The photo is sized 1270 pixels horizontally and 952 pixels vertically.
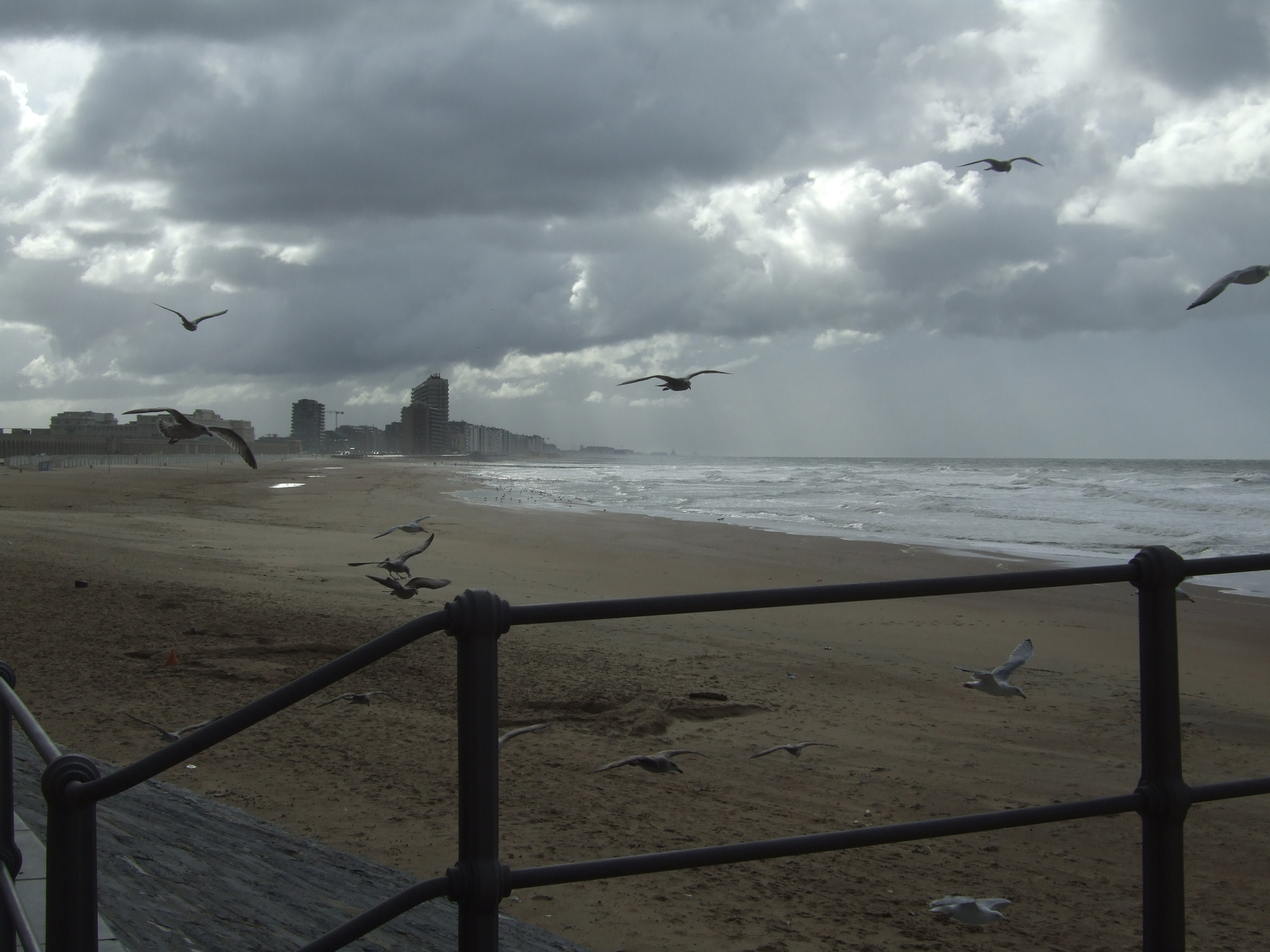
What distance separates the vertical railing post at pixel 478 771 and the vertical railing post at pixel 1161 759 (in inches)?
45.6

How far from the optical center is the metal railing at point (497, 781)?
4.62 ft

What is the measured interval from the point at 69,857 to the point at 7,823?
894mm

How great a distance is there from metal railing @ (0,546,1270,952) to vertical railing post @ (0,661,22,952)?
0.37 metres

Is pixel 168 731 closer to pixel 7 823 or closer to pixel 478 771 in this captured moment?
pixel 7 823

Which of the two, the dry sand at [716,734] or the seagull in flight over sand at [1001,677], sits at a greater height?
the seagull in flight over sand at [1001,677]

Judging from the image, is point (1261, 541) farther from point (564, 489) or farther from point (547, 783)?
point (564, 489)

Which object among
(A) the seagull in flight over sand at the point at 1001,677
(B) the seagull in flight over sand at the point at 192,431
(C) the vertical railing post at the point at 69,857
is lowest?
(A) the seagull in flight over sand at the point at 1001,677

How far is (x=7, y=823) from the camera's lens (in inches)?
83.4

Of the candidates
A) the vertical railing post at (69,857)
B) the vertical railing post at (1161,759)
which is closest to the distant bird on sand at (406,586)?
the vertical railing post at (69,857)

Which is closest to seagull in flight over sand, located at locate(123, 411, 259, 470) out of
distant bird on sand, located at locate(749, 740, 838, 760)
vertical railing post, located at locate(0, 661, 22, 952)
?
distant bird on sand, located at locate(749, 740, 838, 760)

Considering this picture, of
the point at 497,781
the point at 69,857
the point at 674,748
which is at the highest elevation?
the point at 497,781

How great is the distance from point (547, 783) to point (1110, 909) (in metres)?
2.63

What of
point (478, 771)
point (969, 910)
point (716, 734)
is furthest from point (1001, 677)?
point (478, 771)

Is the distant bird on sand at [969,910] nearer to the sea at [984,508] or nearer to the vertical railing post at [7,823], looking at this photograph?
the vertical railing post at [7,823]
